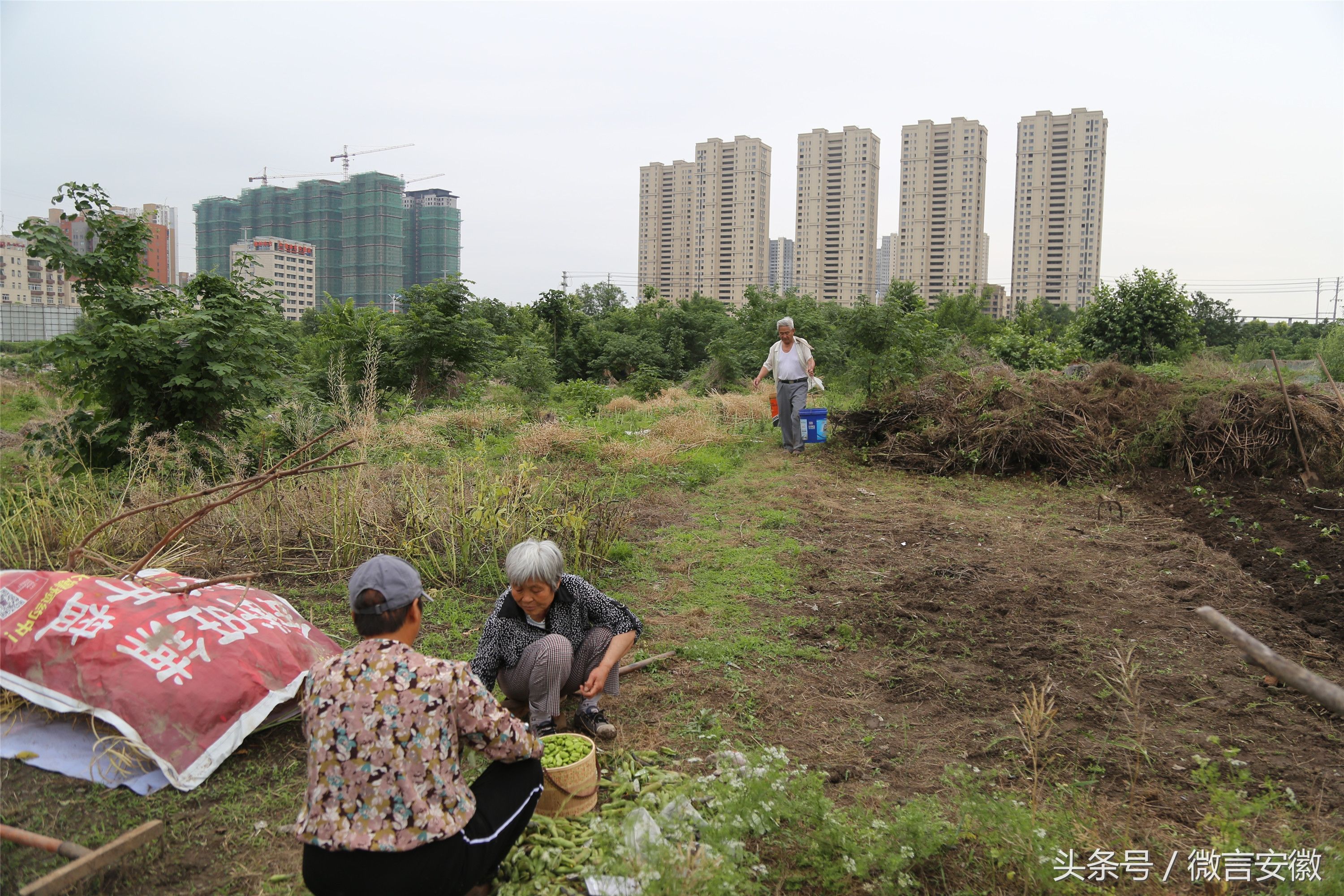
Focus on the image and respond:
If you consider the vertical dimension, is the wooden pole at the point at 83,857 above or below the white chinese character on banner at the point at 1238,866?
below

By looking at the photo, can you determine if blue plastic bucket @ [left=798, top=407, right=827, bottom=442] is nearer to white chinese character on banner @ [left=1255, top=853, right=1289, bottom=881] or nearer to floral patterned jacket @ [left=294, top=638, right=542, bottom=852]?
white chinese character on banner @ [left=1255, top=853, right=1289, bottom=881]

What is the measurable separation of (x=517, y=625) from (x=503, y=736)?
100cm

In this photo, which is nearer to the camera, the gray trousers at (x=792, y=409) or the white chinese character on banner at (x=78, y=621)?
the white chinese character on banner at (x=78, y=621)

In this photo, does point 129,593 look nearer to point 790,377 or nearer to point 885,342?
point 790,377

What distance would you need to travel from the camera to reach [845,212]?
51781 millimetres

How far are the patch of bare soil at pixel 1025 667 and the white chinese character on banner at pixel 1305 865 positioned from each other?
0.08 metres

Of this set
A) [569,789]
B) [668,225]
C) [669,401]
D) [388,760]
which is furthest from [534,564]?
[668,225]

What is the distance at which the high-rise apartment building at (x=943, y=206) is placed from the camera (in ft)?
166

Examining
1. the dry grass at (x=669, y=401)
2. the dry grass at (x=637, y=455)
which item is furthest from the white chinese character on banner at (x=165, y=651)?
the dry grass at (x=669, y=401)

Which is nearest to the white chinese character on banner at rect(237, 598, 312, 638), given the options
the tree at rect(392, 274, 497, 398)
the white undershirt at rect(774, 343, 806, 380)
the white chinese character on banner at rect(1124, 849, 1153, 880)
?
the white chinese character on banner at rect(1124, 849, 1153, 880)

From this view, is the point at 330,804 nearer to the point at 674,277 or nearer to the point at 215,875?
the point at 215,875

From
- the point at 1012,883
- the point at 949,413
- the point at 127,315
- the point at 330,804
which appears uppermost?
the point at 127,315

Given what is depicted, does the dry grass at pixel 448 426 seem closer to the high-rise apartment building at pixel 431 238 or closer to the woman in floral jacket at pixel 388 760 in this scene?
the woman in floral jacket at pixel 388 760

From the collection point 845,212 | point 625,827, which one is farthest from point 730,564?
point 845,212
